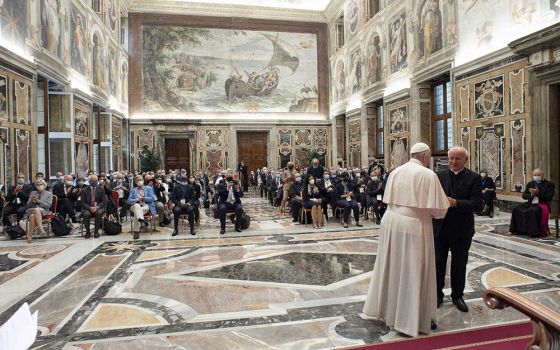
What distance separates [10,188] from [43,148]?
2.50m

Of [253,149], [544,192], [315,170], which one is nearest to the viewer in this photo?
[544,192]

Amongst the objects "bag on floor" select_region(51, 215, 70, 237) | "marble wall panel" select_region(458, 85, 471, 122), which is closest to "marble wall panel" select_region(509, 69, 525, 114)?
"marble wall panel" select_region(458, 85, 471, 122)

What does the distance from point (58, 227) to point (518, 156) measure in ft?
37.2

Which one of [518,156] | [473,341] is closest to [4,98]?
[473,341]

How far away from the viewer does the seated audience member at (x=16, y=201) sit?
337 inches

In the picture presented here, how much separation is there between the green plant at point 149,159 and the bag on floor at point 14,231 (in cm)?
1301

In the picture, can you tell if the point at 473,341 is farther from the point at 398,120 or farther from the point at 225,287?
the point at 398,120

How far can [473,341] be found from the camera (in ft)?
10.1

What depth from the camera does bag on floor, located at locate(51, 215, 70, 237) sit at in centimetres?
828

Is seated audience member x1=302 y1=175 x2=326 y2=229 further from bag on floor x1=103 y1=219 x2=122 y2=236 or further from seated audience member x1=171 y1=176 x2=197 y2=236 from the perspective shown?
bag on floor x1=103 y1=219 x2=122 y2=236

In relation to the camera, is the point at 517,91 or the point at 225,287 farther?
the point at 517,91

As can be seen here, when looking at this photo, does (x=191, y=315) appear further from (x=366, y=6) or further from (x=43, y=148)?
(x=366, y=6)

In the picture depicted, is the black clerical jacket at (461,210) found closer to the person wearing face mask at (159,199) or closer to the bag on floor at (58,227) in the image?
the person wearing face mask at (159,199)

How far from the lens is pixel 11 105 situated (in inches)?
349
